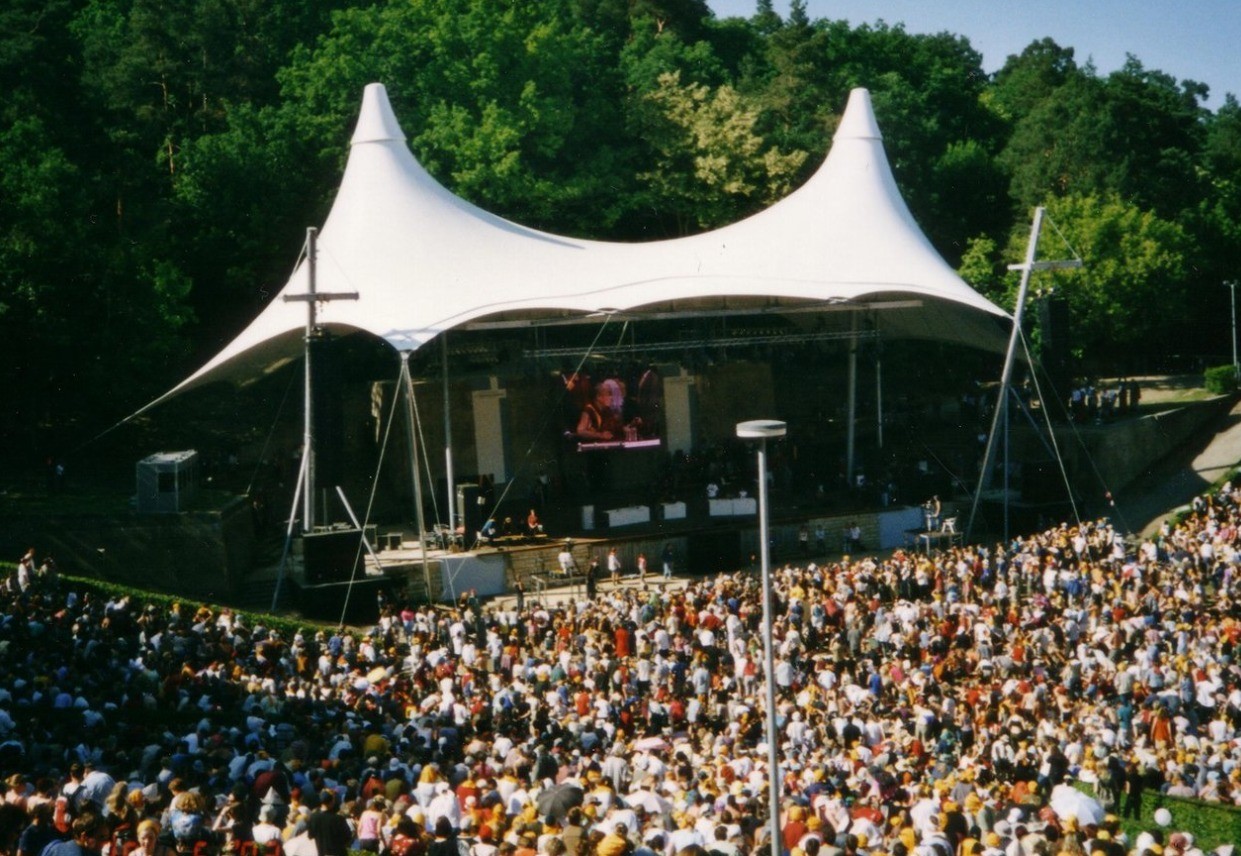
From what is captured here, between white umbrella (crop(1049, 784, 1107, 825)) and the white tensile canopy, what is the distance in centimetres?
1541

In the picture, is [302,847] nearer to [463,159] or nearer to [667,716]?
[667,716]

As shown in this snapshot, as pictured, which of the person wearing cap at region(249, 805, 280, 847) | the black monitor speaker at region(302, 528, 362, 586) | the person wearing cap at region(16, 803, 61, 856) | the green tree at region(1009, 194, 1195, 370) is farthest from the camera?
the green tree at region(1009, 194, 1195, 370)

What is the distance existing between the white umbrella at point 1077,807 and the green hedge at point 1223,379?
2994 cm

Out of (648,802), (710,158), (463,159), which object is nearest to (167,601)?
(648,802)

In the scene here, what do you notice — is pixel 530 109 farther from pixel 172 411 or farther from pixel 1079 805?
pixel 1079 805

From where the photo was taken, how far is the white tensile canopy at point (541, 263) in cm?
2648

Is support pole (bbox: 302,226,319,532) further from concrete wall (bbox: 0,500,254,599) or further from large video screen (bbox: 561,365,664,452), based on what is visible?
large video screen (bbox: 561,365,664,452)

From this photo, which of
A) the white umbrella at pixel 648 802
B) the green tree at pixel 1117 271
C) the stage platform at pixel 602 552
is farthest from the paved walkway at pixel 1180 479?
the white umbrella at pixel 648 802

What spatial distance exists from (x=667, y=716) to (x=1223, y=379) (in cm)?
2706

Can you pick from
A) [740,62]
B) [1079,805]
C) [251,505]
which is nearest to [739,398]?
[251,505]

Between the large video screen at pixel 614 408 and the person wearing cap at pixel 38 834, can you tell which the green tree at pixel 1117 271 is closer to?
the large video screen at pixel 614 408

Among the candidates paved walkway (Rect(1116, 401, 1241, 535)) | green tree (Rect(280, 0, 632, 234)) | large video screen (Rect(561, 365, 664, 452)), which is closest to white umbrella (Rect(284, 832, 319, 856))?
large video screen (Rect(561, 365, 664, 452))

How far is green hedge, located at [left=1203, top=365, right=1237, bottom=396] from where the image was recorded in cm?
3897

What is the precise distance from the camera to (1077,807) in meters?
11.3
